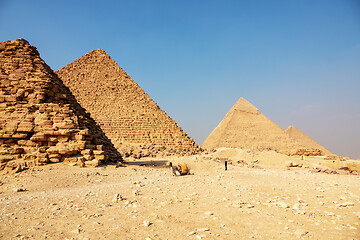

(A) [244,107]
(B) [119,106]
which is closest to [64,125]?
(B) [119,106]

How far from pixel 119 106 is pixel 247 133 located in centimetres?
2877

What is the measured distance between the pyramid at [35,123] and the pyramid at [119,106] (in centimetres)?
1294

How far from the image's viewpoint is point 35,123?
870 cm

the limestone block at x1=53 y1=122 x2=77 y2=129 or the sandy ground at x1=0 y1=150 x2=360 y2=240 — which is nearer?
the sandy ground at x1=0 y1=150 x2=360 y2=240

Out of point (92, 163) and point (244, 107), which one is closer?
point (92, 163)

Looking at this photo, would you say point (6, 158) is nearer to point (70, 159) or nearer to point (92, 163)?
point (70, 159)

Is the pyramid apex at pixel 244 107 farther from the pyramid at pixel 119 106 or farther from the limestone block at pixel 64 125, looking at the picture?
the limestone block at pixel 64 125

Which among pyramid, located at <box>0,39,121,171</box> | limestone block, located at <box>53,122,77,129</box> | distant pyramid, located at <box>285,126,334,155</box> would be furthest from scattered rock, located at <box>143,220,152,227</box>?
distant pyramid, located at <box>285,126,334,155</box>

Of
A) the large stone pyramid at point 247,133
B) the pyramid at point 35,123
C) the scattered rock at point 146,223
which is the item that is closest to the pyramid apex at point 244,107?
the large stone pyramid at point 247,133

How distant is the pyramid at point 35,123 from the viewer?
8023mm

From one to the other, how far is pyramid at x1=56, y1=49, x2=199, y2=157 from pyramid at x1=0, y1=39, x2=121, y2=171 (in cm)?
1294

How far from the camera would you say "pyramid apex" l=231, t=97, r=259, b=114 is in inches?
2186

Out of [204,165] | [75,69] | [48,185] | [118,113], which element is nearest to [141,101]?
[118,113]

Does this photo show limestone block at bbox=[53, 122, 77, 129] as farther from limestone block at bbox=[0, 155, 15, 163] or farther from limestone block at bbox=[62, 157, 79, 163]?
limestone block at bbox=[0, 155, 15, 163]
